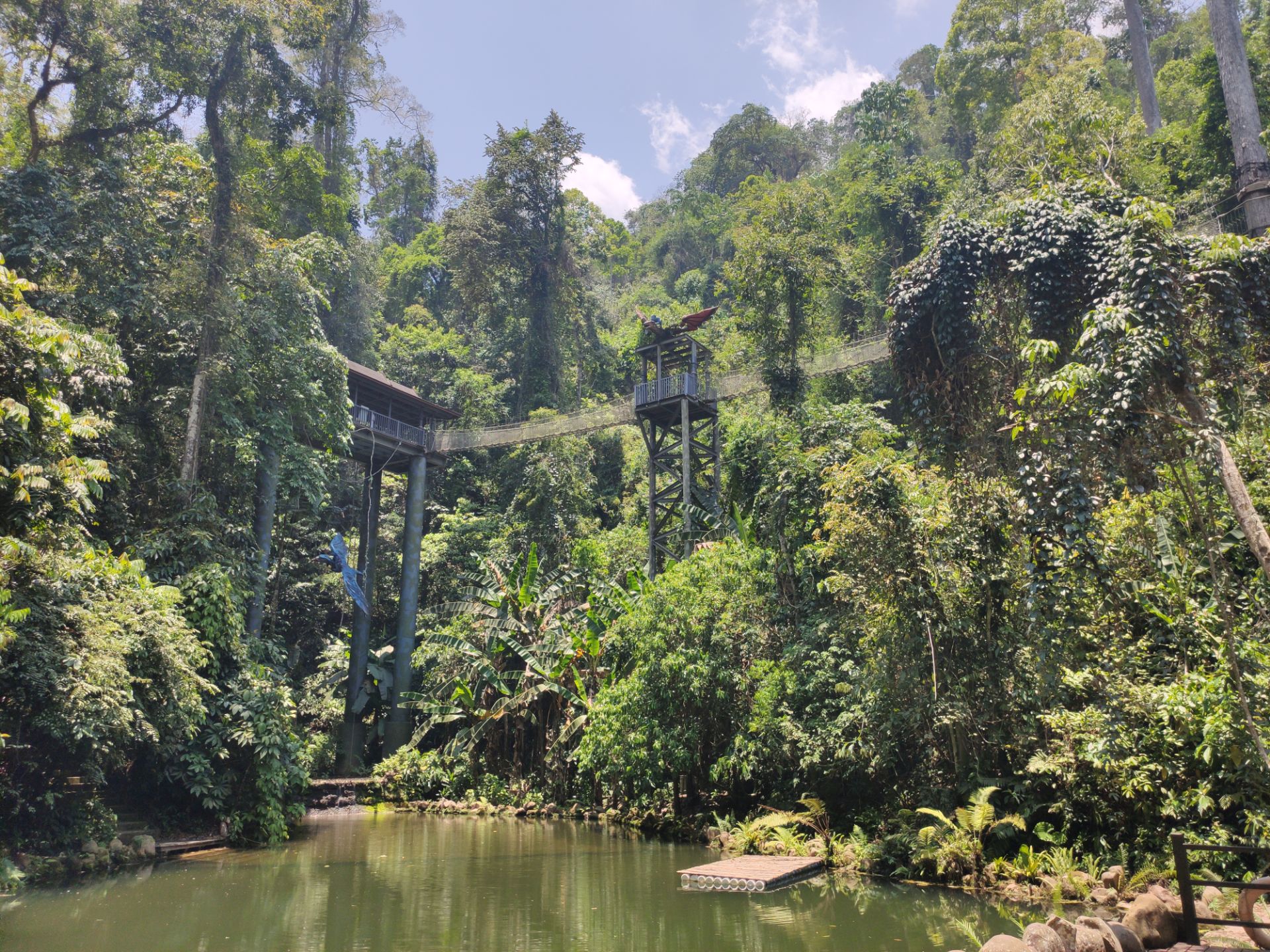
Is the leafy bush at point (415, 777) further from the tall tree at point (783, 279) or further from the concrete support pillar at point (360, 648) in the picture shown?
the tall tree at point (783, 279)

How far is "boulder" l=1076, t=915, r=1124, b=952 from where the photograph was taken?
5.46 m

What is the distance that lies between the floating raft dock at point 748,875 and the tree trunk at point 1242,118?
9.41 metres

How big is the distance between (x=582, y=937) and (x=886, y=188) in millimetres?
24321

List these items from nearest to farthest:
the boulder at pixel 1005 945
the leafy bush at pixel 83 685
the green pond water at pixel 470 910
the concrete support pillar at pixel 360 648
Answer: the boulder at pixel 1005 945 < the green pond water at pixel 470 910 < the leafy bush at pixel 83 685 < the concrete support pillar at pixel 360 648

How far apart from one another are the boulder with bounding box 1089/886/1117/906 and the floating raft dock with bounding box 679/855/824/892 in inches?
124

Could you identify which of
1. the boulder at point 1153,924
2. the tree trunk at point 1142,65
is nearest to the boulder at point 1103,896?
the boulder at point 1153,924

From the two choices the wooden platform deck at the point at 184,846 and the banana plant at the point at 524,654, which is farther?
the banana plant at the point at 524,654

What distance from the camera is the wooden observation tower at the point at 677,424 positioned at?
63.6 ft

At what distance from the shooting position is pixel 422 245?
4156cm

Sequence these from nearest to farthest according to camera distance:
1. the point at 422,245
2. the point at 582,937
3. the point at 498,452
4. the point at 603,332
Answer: the point at 582,937 → the point at 498,452 → the point at 603,332 → the point at 422,245

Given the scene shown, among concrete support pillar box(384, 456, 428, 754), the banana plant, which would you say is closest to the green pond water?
the banana plant

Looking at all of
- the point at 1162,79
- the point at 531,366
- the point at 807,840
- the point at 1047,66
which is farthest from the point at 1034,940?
the point at 1162,79

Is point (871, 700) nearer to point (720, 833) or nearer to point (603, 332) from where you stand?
point (720, 833)

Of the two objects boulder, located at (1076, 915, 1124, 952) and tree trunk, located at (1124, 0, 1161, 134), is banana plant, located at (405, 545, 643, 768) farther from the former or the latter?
tree trunk, located at (1124, 0, 1161, 134)
